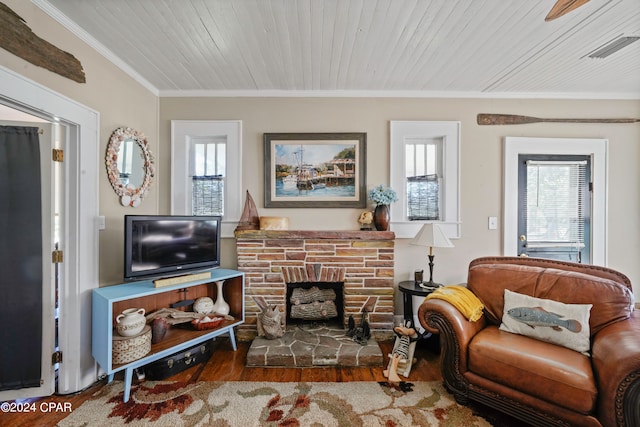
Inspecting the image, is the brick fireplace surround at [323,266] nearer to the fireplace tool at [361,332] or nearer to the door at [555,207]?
the fireplace tool at [361,332]

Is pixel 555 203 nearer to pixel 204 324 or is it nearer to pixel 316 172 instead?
pixel 316 172

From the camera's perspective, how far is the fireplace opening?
272 centimetres

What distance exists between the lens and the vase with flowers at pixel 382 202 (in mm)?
2664

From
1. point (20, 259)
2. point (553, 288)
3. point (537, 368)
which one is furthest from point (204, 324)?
point (553, 288)

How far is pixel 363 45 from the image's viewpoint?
2029 mm

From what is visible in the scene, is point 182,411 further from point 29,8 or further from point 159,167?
point 29,8

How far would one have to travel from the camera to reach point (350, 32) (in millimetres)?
1881

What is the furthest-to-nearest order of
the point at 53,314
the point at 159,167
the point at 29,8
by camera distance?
1. the point at 159,167
2. the point at 53,314
3. the point at 29,8

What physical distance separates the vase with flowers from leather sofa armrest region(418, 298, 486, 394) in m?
1.00

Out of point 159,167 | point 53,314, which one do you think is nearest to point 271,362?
point 53,314

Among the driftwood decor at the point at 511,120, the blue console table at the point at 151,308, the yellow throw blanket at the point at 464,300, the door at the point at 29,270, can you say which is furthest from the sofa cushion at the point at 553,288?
the door at the point at 29,270

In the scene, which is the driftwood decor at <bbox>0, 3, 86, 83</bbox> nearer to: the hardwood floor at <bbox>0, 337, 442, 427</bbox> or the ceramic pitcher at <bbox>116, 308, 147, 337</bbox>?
the ceramic pitcher at <bbox>116, 308, 147, 337</bbox>

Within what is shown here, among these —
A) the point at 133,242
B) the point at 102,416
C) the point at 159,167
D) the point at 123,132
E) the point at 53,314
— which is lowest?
the point at 102,416

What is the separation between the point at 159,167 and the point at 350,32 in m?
2.40
